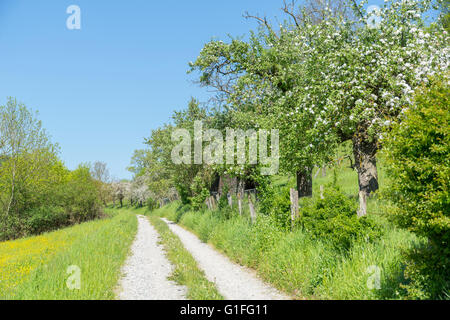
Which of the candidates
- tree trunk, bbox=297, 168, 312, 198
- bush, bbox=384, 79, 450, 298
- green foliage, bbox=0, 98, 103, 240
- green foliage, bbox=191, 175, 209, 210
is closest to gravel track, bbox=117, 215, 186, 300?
bush, bbox=384, 79, 450, 298

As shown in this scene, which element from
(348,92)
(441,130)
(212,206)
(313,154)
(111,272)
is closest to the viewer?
(441,130)

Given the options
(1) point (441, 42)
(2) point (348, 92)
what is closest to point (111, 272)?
(2) point (348, 92)

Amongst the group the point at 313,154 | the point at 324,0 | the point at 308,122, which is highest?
the point at 324,0

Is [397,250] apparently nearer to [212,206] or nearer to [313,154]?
[313,154]

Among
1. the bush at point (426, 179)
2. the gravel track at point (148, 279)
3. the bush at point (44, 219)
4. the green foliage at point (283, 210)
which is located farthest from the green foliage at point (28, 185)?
the bush at point (426, 179)

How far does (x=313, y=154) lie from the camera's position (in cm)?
1296

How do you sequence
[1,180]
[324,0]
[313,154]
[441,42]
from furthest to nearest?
[1,180]
[324,0]
[313,154]
[441,42]

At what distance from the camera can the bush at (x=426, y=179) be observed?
166 inches

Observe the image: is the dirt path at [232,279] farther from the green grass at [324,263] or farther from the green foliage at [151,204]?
the green foliage at [151,204]

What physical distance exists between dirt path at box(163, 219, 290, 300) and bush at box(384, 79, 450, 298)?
10.3 ft

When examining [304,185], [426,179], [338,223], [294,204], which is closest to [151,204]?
[304,185]

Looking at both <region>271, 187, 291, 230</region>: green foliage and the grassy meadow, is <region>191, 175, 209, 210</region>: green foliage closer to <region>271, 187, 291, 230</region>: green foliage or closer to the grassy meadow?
<region>271, 187, 291, 230</region>: green foliage

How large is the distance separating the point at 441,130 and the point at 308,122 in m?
8.92

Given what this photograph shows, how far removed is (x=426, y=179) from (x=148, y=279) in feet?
23.6
